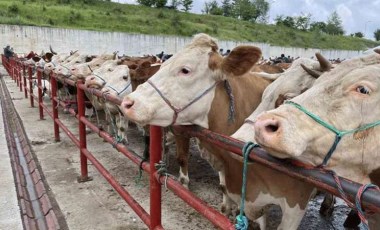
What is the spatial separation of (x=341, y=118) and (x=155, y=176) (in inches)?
50.3

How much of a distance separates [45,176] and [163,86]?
9.91 feet

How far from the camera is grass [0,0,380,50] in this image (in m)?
40.1

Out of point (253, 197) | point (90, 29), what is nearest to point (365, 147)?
point (253, 197)

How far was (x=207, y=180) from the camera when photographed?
199 inches

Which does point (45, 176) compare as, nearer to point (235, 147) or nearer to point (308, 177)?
point (235, 147)

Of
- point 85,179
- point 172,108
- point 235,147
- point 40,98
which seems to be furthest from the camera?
point 40,98

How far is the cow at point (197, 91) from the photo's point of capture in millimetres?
2730

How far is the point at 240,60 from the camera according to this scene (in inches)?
110

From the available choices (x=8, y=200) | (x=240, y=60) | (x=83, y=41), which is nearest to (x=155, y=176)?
(x=240, y=60)

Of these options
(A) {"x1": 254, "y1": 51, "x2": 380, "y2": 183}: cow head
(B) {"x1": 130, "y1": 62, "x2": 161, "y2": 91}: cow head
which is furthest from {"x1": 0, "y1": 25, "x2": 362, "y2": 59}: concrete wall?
(A) {"x1": 254, "y1": 51, "x2": 380, "y2": 183}: cow head

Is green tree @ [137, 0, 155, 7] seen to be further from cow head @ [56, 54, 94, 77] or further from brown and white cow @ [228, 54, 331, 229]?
brown and white cow @ [228, 54, 331, 229]

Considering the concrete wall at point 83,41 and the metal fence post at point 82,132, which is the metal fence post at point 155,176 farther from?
the concrete wall at point 83,41

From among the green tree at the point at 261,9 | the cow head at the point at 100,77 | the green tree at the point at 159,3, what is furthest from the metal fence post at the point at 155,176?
the green tree at the point at 261,9

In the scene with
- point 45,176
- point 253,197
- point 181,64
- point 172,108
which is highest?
point 181,64
